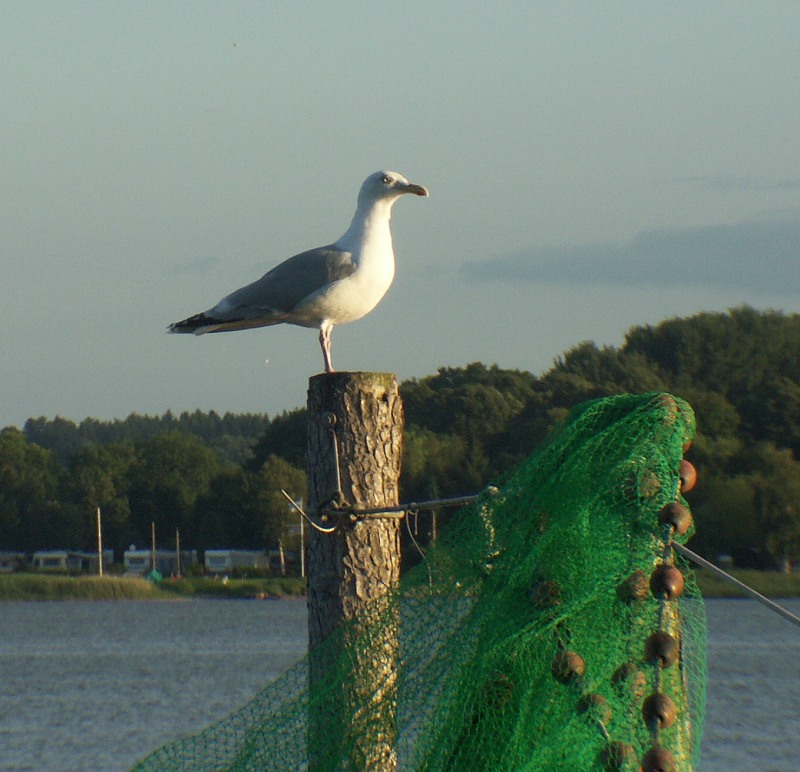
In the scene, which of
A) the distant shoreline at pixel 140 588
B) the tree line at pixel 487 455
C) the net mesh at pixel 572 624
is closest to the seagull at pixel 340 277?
the net mesh at pixel 572 624

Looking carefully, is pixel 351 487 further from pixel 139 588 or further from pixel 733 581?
pixel 139 588

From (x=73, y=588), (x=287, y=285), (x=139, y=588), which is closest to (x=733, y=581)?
(x=287, y=285)

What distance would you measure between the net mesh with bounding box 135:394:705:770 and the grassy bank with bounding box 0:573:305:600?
7425 centimetres

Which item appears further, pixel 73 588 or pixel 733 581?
pixel 73 588

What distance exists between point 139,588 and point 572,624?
259ft

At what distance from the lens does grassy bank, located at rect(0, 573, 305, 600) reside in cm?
7981

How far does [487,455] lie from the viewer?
72625mm

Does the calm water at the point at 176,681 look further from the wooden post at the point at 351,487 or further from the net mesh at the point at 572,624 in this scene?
the net mesh at the point at 572,624

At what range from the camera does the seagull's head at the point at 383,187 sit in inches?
283

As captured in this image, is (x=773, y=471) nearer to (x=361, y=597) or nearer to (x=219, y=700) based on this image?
(x=219, y=700)

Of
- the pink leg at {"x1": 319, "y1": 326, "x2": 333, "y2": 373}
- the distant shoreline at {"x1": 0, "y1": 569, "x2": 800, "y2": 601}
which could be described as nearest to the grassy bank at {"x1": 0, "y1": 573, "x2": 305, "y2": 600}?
the distant shoreline at {"x1": 0, "y1": 569, "x2": 800, "y2": 601}

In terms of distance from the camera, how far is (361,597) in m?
4.94

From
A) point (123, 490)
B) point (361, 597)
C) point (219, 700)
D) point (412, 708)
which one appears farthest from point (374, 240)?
point (123, 490)

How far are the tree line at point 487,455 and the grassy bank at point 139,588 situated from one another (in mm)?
3895
